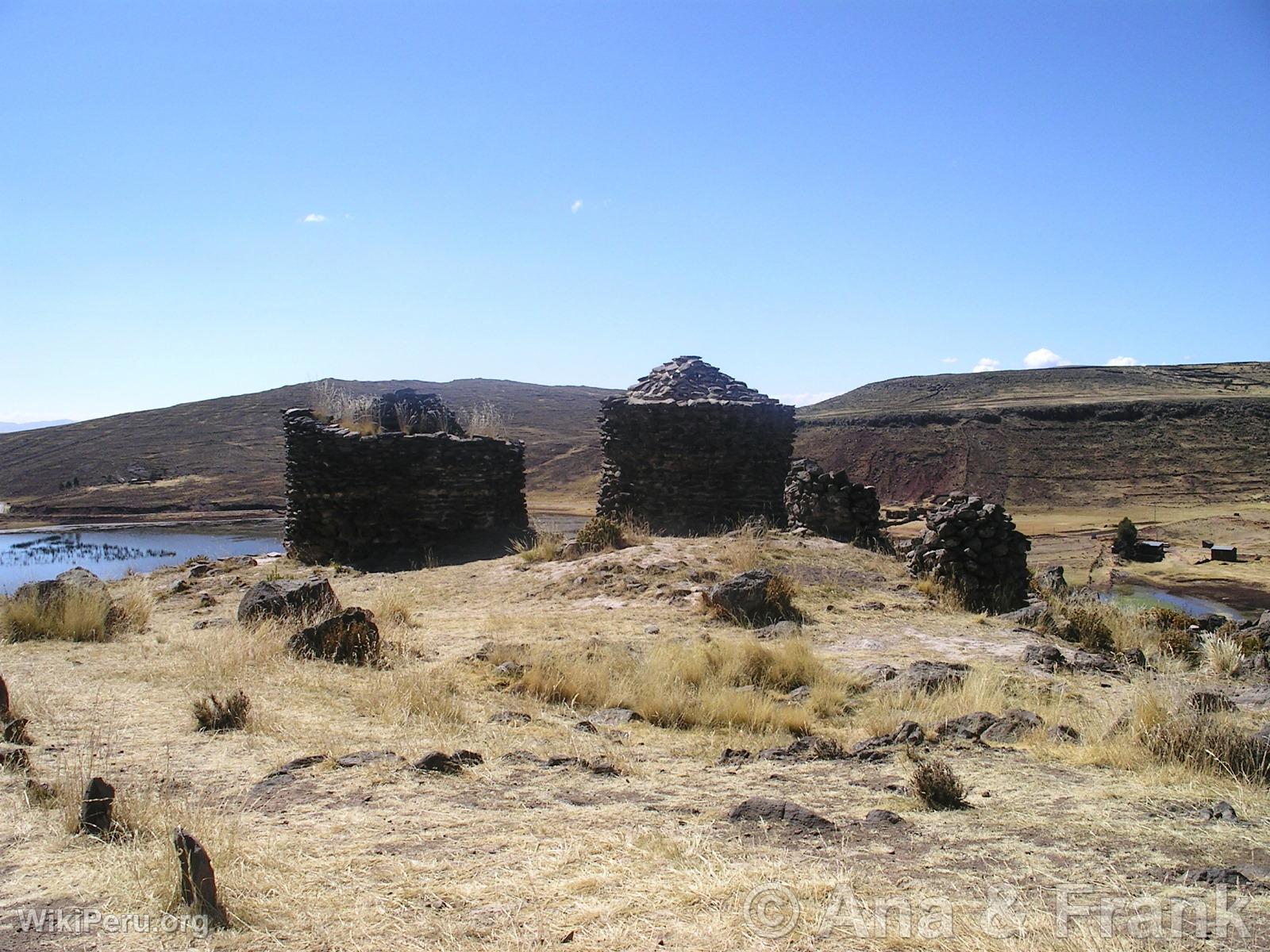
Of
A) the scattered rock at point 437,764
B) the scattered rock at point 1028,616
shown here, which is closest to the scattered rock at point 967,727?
the scattered rock at point 437,764

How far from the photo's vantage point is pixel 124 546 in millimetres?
26203

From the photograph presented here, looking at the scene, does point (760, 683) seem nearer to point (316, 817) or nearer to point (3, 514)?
point (316, 817)

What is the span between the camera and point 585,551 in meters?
13.3

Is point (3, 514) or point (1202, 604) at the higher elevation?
point (3, 514)

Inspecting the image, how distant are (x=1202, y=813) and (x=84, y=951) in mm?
4315

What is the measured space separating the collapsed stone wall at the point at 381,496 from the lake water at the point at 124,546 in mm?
A: 3402

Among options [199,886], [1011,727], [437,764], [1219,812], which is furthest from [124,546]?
[1219,812]

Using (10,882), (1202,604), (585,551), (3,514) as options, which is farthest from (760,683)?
(3,514)

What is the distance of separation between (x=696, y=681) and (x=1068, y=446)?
193 ft

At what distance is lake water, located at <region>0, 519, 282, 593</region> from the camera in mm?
20166

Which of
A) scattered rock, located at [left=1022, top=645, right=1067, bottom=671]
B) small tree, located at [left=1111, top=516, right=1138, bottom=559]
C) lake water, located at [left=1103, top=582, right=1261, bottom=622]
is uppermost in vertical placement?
scattered rock, located at [left=1022, top=645, right=1067, bottom=671]

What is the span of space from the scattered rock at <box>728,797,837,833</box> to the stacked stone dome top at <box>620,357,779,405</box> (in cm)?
1325

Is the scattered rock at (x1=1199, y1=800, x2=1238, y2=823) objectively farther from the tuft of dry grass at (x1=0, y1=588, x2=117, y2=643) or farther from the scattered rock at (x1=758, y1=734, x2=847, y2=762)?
the tuft of dry grass at (x1=0, y1=588, x2=117, y2=643)

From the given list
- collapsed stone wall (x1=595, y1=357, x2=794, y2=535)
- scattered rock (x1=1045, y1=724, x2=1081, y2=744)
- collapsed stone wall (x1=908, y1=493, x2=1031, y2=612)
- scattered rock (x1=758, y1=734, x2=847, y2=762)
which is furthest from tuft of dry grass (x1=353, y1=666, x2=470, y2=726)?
collapsed stone wall (x1=595, y1=357, x2=794, y2=535)
